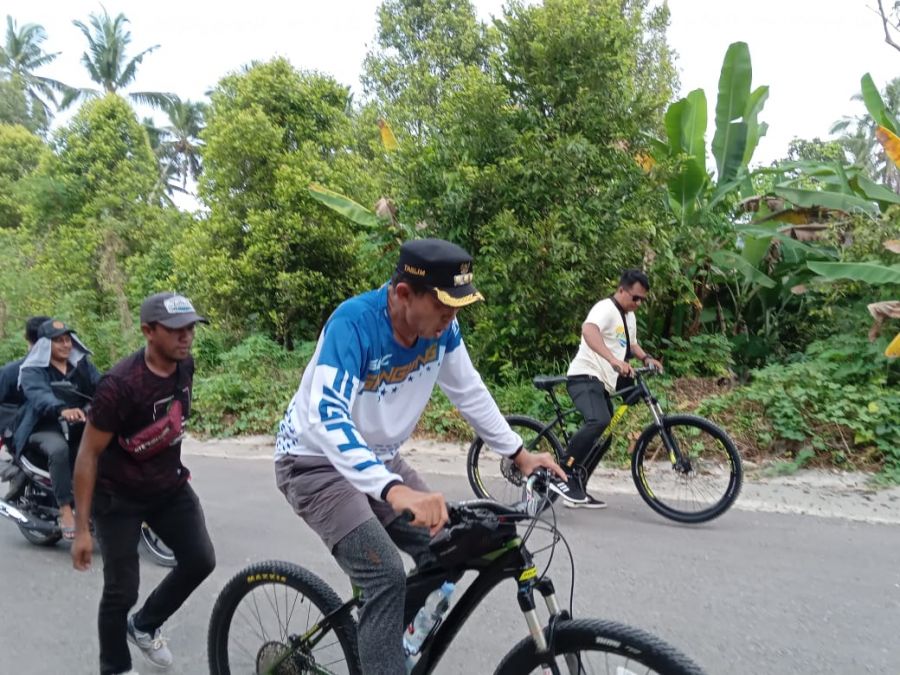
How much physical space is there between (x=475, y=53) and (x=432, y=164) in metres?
9.37

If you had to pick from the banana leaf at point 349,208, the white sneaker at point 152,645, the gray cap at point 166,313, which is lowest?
the white sneaker at point 152,645

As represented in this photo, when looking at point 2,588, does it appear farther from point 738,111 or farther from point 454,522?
point 738,111

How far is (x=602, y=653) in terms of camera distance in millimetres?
1943

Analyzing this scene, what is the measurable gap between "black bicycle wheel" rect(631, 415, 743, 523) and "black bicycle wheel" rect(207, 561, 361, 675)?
3393 millimetres

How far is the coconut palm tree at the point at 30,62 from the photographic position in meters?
33.6

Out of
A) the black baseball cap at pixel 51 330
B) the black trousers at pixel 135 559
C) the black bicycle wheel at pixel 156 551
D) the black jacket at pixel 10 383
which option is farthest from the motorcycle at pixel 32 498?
the black trousers at pixel 135 559

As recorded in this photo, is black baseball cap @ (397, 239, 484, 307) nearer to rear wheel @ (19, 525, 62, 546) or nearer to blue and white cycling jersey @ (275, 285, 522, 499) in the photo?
blue and white cycling jersey @ (275, 285, 522, 499)

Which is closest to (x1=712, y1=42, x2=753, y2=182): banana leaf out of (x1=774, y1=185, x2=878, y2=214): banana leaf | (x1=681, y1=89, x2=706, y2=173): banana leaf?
(x1=681, y1=89, x2=706, y2=173): banana leaf

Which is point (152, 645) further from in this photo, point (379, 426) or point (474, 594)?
point (474, 594)

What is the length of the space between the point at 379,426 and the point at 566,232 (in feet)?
19.7

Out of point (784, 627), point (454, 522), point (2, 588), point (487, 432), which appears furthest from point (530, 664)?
point (2, 588)

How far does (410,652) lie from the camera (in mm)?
2396

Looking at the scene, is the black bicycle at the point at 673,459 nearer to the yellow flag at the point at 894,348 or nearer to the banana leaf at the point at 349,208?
the yellow flag at the point at 894,348

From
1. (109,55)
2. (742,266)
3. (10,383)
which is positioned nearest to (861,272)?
(742,266)
